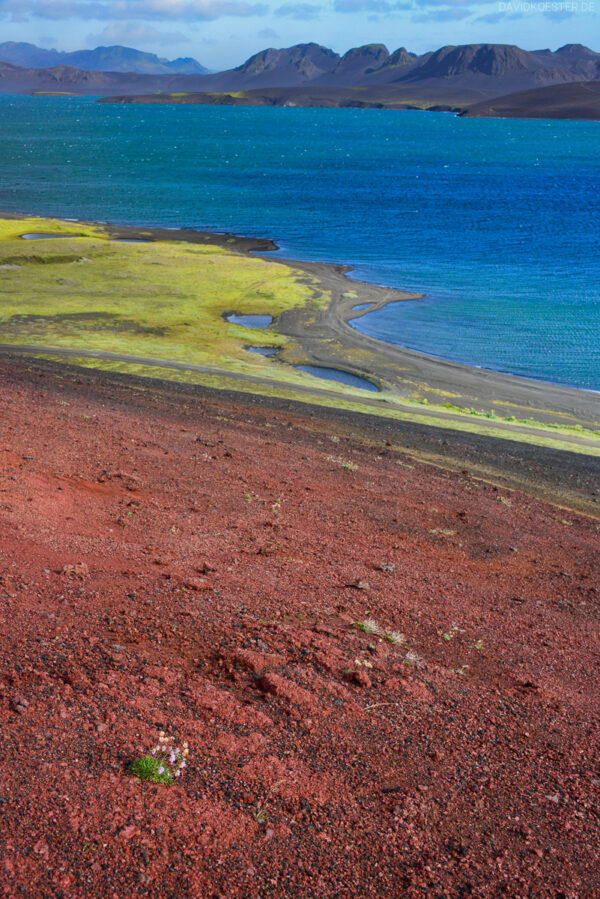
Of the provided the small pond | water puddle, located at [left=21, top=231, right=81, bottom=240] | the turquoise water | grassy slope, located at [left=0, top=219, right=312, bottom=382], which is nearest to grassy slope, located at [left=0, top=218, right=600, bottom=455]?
grassy slope, located at [left=0, top=219, right=312, bottom=382]

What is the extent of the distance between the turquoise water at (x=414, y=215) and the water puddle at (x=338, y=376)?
6.17 metres

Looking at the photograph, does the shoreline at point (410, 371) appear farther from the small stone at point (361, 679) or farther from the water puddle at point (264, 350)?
the small stone at point (361, 679)

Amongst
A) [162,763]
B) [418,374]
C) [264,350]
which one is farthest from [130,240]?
[162,763]

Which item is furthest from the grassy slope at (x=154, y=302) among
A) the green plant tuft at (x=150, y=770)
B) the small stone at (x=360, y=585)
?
the green plant tuft at (x=150, y=770)

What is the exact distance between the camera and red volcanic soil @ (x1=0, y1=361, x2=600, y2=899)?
582 centimetres

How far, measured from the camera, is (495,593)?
11.8 metres

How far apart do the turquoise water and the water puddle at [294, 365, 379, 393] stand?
6165 mm

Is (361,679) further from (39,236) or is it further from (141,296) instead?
(39,236)

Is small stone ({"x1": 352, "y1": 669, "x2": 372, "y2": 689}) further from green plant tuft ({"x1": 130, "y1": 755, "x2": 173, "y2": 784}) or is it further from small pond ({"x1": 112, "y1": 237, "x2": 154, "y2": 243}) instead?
small pond ({"x1": 112, "y1": 237, "x2": 154, "y2": 243})

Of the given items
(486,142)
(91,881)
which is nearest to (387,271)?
(91,881)

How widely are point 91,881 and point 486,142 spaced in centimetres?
21723

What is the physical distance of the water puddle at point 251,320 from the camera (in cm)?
3760

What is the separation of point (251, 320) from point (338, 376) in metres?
9.51

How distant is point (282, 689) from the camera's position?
25.8ft
